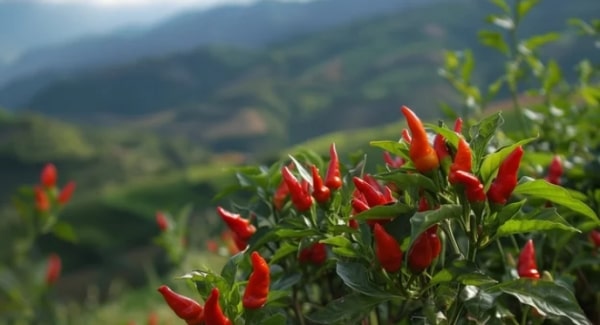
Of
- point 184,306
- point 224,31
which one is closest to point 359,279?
point 184,306

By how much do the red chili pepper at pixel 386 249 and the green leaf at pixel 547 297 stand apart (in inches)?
5.2

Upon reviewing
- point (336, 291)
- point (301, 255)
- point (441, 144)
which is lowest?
point (336, 291)

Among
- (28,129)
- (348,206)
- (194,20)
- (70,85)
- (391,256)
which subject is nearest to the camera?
(391,256)

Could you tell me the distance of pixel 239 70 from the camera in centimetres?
9019

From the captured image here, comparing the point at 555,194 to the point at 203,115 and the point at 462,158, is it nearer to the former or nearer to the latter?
the point at 462,158

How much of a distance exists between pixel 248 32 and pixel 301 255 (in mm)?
174582

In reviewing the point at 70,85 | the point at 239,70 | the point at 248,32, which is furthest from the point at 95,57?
the point at 239,70

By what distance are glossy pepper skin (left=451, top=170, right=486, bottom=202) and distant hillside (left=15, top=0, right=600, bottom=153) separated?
49909 millimetres

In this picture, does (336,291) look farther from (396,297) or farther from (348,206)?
(396,297)

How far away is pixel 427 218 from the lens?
0.80m

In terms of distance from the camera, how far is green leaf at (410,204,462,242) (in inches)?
31.6

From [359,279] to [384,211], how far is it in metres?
0.11

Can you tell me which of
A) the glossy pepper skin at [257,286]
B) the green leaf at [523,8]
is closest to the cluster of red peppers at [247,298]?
the glossy pepper skin at [257,286]

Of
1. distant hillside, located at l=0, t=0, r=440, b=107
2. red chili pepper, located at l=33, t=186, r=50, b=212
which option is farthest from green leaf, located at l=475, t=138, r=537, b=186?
distant hillside, located at l=0, t=0, r=440, b=107
